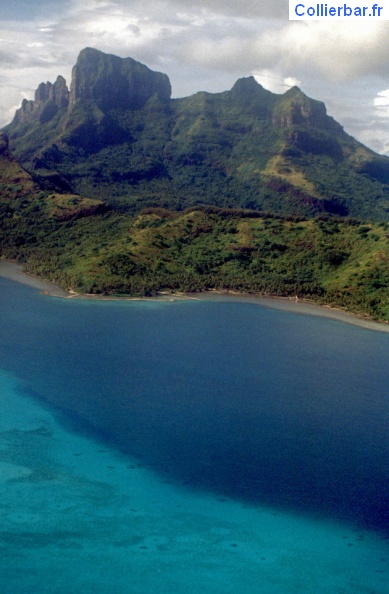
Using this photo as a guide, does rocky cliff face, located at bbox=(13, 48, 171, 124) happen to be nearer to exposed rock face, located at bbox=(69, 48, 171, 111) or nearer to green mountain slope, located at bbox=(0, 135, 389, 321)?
exposed rock face, located at bbox=(69, 48, 171, 111)

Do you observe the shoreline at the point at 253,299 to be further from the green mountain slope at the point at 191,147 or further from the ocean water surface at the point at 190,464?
the green mountain slope at the point at 191,147

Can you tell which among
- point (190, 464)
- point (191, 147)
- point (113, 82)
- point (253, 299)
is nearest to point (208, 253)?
point (253, 299)

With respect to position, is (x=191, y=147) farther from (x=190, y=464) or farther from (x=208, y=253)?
(x=190, y=464)

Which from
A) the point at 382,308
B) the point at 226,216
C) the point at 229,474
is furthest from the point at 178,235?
the point at 229,474

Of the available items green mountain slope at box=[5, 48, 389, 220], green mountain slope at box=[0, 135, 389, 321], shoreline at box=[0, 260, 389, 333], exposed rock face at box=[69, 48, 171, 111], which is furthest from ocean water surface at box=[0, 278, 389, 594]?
exposed rock face at box=[69, 48, 171, 111]

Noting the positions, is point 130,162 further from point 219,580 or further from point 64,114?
point 219,580

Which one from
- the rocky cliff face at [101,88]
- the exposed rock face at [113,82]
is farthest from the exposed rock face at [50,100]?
the exposed rock face at [113,82]
